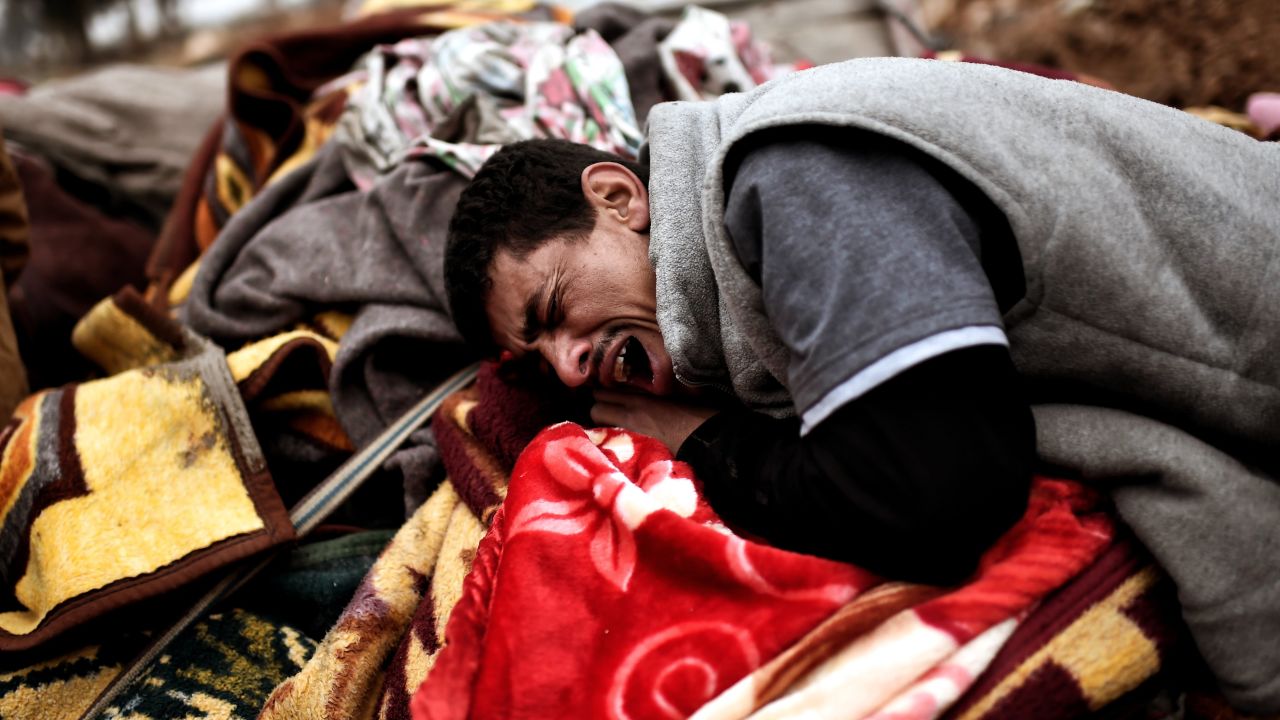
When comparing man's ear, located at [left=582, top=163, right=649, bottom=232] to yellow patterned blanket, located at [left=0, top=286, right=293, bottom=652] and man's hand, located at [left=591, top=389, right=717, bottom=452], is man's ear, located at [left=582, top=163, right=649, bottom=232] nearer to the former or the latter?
man's hand, located at [left=591, top=389, right=717, bottom=452]

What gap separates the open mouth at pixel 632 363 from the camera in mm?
1262

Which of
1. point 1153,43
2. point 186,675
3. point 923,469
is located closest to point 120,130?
point 186,675

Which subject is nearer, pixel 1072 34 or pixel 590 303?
pixel 590 303

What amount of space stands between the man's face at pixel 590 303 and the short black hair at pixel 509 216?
0.06ft

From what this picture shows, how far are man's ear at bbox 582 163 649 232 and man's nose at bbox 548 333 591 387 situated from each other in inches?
6.6

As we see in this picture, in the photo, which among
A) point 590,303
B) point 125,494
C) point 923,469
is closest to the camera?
point 923,469

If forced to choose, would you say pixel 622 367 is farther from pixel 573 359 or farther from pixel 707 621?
pixel 707 621

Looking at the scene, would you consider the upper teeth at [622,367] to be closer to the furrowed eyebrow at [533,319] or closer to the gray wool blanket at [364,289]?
the furrowed eyebrow at [533,319]

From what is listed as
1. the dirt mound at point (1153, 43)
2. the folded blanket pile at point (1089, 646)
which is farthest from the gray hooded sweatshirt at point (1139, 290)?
the dirt mound at point (1153, 43)

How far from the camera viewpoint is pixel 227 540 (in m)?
1.37

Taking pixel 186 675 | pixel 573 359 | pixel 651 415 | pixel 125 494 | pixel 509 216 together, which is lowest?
pixel 186 675

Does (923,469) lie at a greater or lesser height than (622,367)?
greater

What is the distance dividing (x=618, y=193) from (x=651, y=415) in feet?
1.00

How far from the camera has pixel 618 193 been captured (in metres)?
1.30
